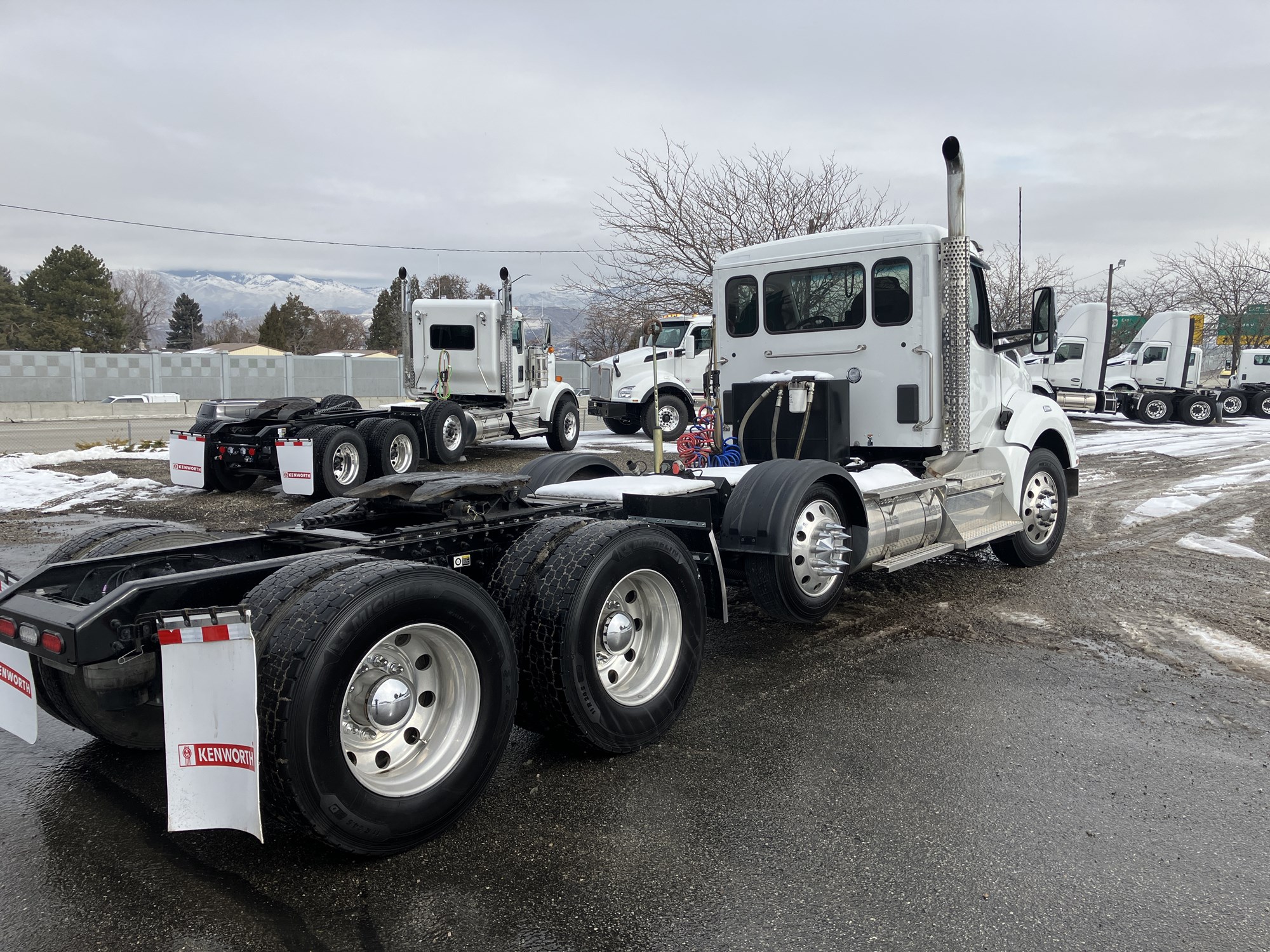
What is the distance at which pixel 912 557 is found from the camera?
600 cm

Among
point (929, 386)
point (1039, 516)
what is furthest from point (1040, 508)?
point (929, 386)

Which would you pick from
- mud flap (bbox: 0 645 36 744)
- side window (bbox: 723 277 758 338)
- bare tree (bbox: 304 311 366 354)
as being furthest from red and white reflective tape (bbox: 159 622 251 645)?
bare tree (bbox: 304 311 366 354)

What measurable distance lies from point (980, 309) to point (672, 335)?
13262 mm

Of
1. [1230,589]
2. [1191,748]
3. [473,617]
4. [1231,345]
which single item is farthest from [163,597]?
[1231,345]

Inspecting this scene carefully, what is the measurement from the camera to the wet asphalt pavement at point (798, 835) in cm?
268

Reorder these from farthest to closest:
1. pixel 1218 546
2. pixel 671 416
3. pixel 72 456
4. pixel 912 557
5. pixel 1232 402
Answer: pixel 1232 402 < pixel 671 416 < pixel 72 456 < pixel 1218 546 < pixel 912 557

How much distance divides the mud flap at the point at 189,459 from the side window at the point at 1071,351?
973 inches

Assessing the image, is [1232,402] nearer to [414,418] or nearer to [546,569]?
[414,418]

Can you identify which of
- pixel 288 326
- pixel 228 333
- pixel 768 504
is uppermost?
pixel 228 333

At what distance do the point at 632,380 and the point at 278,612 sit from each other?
1687 centimetres

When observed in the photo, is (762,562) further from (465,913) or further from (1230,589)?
(1230,589)

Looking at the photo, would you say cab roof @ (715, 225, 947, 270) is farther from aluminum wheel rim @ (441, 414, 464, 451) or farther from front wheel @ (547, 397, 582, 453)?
front wheel @ (547, 397, 582, 453)

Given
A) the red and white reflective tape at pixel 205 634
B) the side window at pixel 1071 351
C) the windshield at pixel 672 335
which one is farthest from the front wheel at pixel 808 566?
the side window at pixel 1071 351

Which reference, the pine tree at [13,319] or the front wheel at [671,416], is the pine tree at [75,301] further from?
the front wheel at [671,416]
